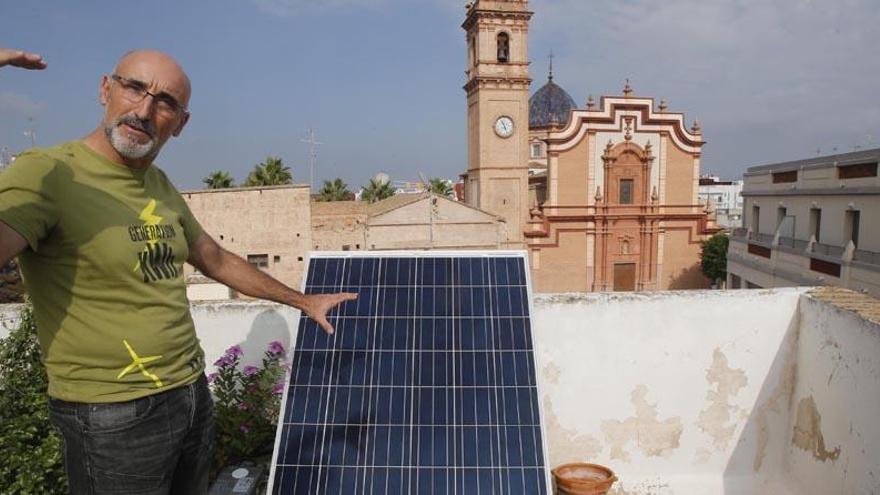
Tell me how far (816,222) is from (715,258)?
32.0ft

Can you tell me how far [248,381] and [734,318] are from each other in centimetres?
414

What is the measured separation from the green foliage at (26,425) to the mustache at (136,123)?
7.29 feet

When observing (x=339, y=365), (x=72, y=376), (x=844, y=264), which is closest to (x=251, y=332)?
(x=339, y=365)

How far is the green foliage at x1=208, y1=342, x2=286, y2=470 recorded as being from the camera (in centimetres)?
408

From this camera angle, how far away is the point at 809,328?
4887mm

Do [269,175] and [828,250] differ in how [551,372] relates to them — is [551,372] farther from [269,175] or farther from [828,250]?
[269,175]

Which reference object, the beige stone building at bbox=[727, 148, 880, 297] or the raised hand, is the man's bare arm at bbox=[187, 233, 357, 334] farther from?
the beige stone building at bbox=[727, 148, 880, 297]

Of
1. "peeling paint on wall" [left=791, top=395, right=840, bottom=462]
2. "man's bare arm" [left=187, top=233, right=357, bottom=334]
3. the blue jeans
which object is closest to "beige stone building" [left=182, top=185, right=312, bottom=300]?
"peeling paint on wall" [left=791, top=395, right=840, bottom=462]

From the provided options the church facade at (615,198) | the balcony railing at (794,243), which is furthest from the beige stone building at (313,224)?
the balcony railing at (794,243)

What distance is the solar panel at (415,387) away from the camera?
124 inches

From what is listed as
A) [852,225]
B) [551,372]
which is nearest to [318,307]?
[551,372]

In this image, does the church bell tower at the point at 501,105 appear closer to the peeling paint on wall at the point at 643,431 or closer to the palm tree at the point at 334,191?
the palm tree at the point at 334,191

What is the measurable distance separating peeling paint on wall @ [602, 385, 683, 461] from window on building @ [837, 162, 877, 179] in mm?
15633

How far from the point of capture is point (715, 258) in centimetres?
2922
